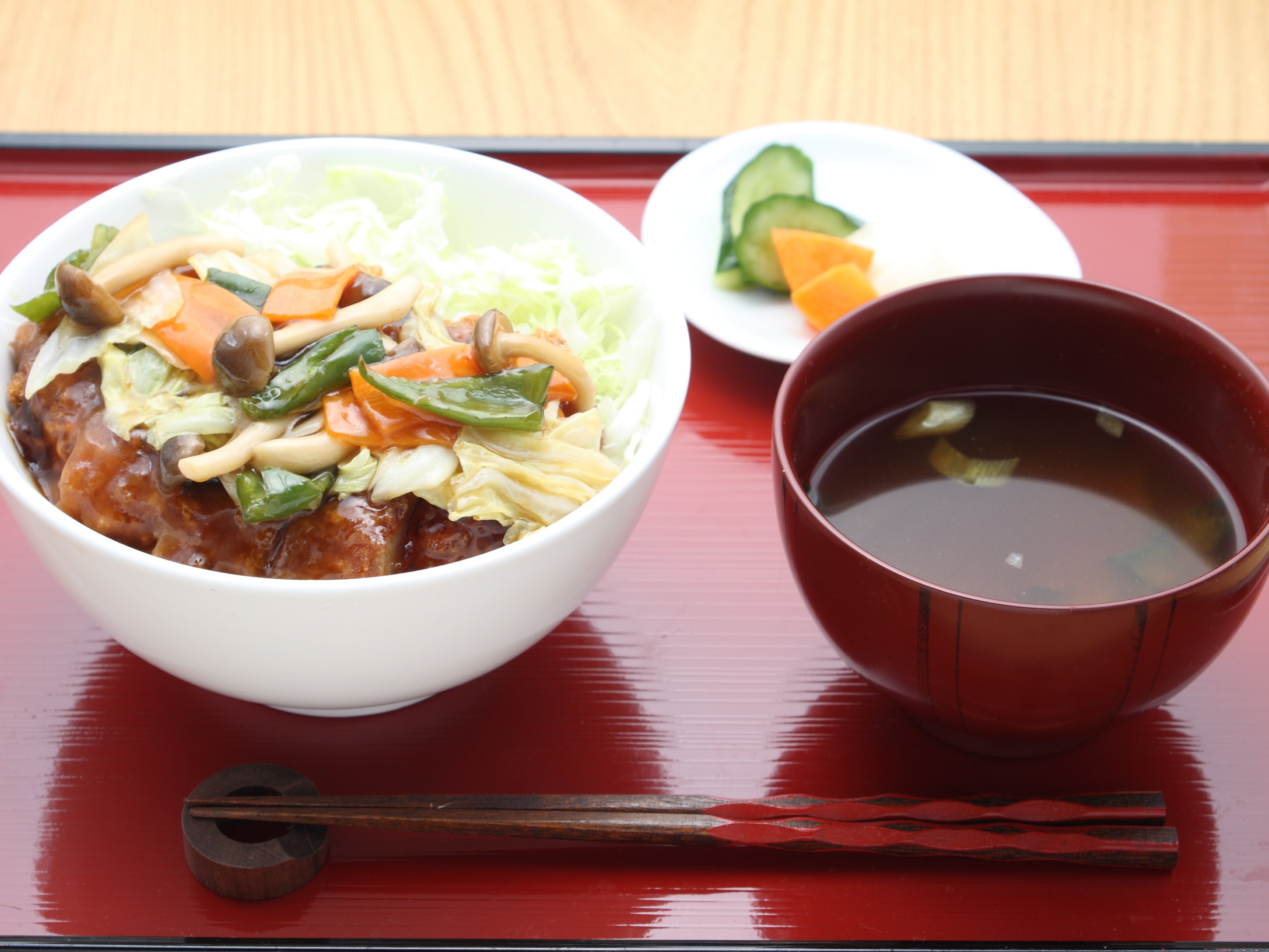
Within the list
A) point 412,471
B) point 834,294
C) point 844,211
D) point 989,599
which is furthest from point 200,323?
point 844,211

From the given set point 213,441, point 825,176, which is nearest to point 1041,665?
point 213,441

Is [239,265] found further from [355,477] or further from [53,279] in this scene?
[355,477]

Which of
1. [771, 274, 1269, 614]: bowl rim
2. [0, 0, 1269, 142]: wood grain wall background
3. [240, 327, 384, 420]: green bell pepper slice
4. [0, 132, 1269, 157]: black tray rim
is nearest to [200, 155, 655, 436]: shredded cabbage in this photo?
[240, 327, 384, 420]: green bell pepper slice

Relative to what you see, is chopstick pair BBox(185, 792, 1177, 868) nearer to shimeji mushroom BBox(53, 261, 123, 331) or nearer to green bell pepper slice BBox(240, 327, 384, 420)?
green bell pepper slice BBox(240, 327, 384, 420)

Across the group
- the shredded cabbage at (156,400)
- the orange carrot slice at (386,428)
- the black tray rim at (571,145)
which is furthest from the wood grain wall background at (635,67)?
the orange carrot slice at (386,428)

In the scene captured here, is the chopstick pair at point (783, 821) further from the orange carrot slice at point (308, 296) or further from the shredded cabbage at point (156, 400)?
the orange carrot slice at point (308, 296)
